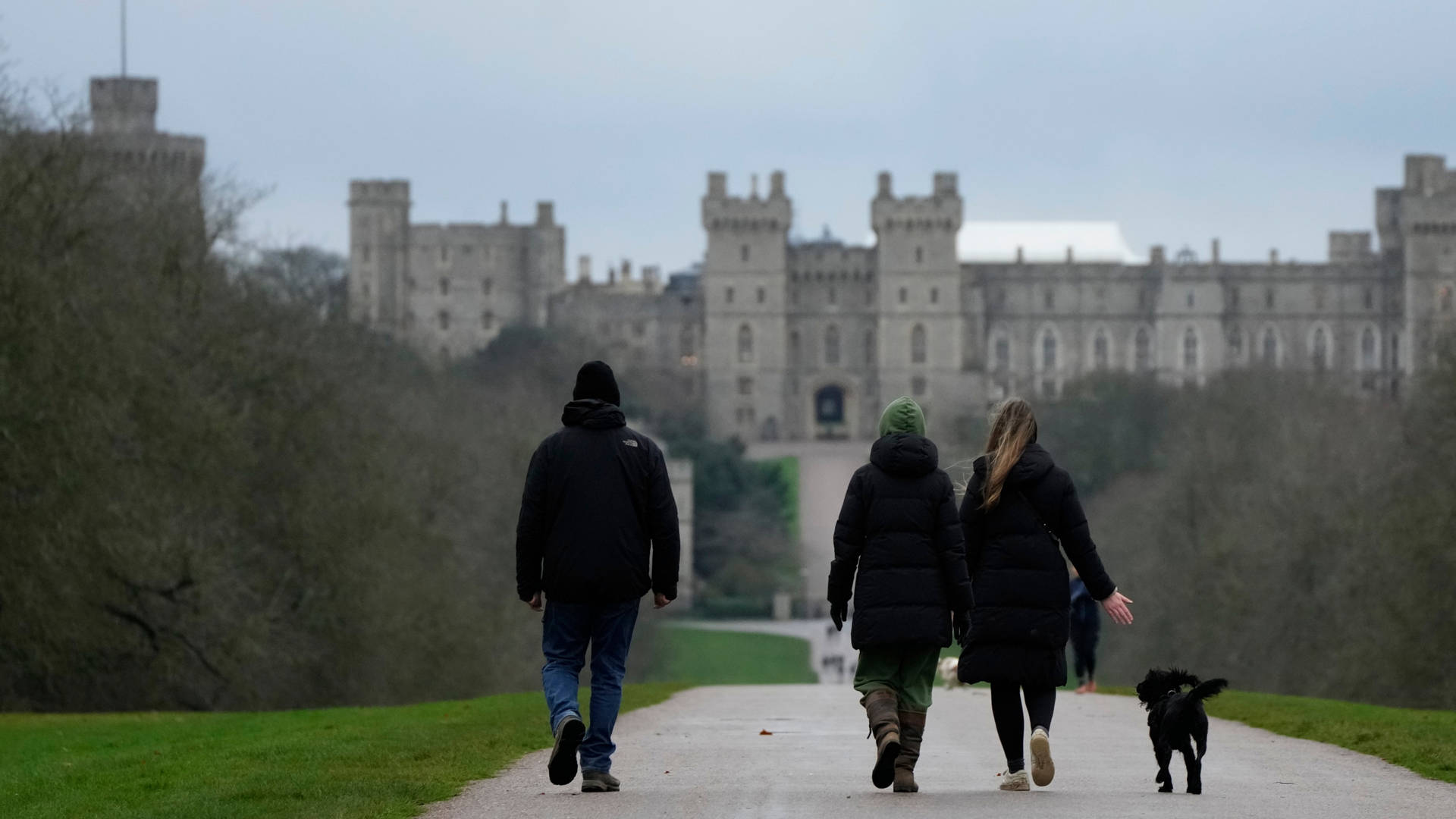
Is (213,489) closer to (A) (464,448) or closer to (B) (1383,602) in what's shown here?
(B) (1383,602)

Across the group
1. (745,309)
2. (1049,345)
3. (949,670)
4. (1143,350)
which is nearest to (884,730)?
(949,670)

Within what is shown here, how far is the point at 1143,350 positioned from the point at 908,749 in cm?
9829

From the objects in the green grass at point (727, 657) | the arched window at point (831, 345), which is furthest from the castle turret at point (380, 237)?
the green grass at point (727, 657)

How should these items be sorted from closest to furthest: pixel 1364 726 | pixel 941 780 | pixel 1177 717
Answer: pixel 1177 717, pixel 941 780, pixel 1364 726

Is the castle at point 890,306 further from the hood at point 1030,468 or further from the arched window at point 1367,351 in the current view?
the hood at point 1030,468

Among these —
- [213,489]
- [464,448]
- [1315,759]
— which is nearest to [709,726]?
[1315,759]

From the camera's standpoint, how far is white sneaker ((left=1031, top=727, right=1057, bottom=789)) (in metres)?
8.61

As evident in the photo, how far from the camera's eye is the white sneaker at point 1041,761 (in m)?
8.61

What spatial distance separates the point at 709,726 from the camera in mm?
12305

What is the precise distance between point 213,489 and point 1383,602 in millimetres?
13533

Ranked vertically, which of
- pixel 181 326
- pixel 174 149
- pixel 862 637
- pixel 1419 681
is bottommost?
pixel 1419 681

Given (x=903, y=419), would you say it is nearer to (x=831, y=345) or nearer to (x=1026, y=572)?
(x=1026, y=572)

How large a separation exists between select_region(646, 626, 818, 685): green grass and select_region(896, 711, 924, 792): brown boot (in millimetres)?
35907

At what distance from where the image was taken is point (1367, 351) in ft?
345
